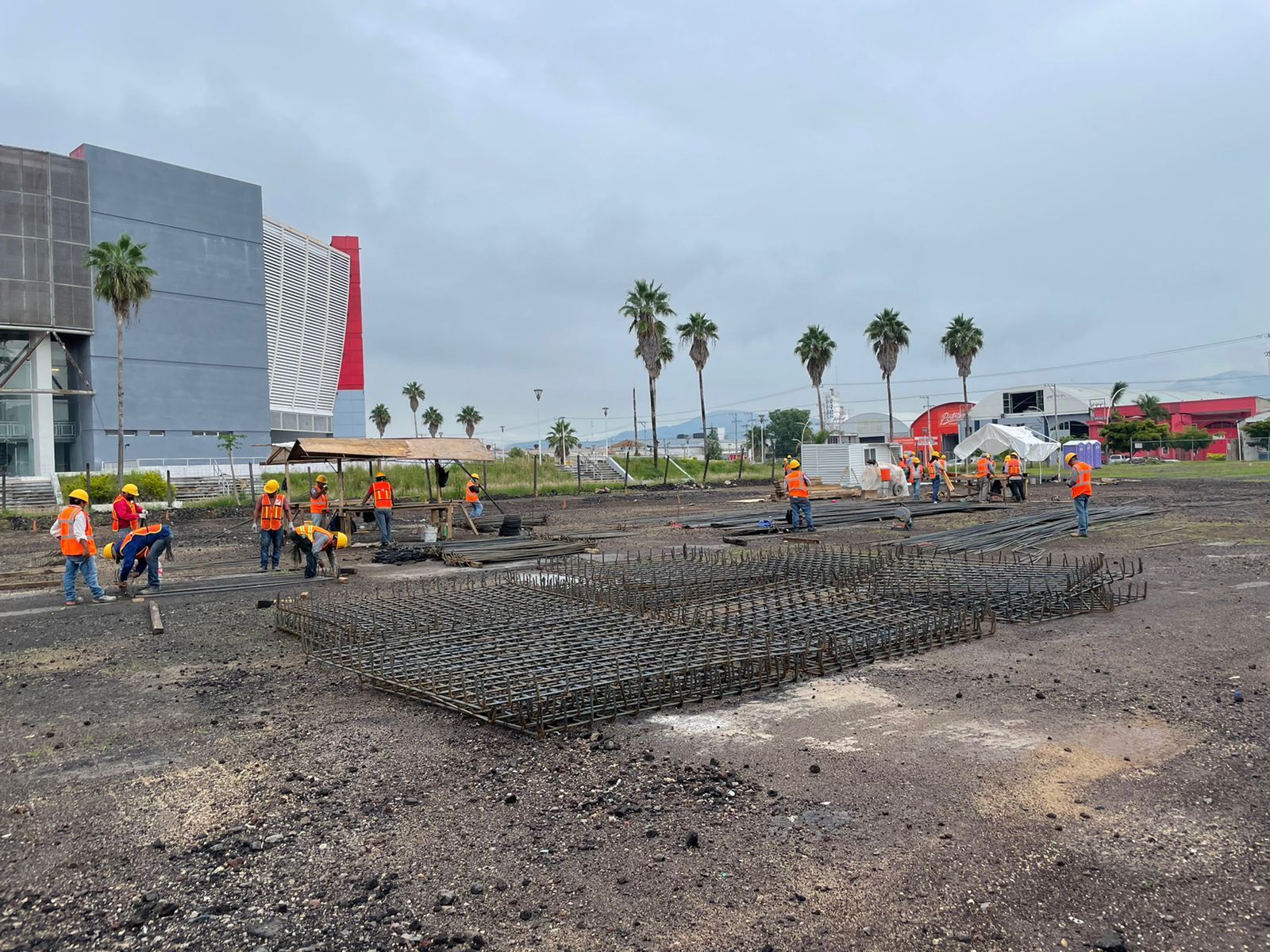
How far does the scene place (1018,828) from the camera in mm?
3885

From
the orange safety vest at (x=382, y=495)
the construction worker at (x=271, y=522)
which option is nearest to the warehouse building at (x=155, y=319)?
the orange safety vest at (x=382, y=495)

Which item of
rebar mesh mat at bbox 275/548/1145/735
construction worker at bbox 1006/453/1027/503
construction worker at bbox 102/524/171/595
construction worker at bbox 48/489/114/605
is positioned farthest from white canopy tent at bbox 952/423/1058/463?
construction worker at bbox 48/489/114/605

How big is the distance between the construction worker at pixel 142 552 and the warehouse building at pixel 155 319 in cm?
2997

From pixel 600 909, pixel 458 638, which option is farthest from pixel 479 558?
pixel 600 909

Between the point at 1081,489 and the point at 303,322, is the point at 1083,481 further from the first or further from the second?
the point at 303,322

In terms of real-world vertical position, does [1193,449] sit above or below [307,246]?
below

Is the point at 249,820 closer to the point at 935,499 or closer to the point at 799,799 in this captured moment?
the point at 799,799

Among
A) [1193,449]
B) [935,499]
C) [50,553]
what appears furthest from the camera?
[1193,449]

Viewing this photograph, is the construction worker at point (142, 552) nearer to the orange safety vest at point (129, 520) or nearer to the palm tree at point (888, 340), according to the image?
the orange safety vest at point (129, 520)

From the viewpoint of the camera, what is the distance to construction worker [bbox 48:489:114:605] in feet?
35.7

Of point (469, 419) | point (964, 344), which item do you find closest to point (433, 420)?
point (469, 419)

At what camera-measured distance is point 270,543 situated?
14.1m

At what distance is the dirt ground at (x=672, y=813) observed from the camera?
10.5ft

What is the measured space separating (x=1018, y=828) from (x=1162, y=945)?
939mm
